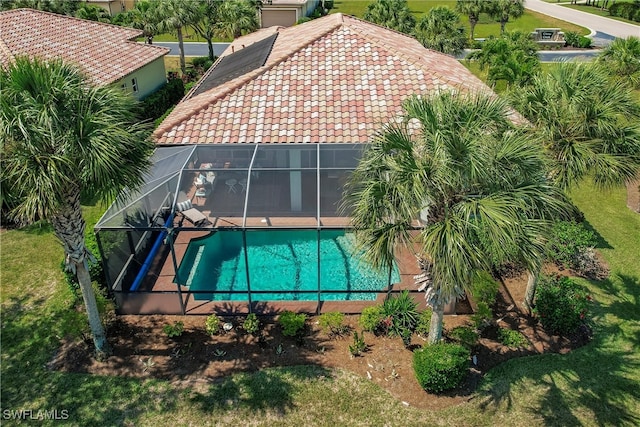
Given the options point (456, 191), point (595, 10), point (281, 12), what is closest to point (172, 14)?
point (281, 12)

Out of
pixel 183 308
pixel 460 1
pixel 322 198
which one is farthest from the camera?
pixel 460 1

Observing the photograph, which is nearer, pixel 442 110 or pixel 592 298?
pixel 442 110

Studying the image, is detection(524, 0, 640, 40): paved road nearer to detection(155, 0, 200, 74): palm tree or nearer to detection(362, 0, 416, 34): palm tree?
detection(362, 0, 416, 34): palm tree

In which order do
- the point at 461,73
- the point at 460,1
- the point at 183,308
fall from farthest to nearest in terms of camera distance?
the point at 460,1 < the point at 461,73 < the point at 183,308

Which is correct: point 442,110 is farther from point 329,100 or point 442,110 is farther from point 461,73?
point 461,73

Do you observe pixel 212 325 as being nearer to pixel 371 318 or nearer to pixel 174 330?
pixel 174 330

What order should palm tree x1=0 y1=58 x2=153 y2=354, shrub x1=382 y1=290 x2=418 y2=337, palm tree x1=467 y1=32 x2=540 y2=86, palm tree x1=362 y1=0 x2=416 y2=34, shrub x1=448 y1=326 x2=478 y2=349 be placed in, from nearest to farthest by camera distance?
1. palm tree x1=0 y1=58 x2=153 y2=354
2. shrub x1=448 y1=326 x2=478 y2=349
3. shrub x1=382 y1=290 x2=418 y2=337
4. palm tree x1=467 y1=32 x2=540 y2=86
5. palm tree x1=362 y1=0 x2=416 y2=34

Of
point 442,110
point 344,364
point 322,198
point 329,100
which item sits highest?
point 442,110

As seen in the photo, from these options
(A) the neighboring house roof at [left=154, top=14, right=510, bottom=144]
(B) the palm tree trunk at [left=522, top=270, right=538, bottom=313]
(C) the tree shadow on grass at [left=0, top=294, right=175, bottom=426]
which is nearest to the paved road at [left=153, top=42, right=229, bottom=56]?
(A) the neighboring house roof at [left=154, top=14, right=510, bottom=144]

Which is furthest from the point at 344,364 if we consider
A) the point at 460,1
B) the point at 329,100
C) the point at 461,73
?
the point at 460,1
